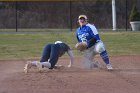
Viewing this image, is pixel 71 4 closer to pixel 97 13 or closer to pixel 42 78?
pixel 97 13

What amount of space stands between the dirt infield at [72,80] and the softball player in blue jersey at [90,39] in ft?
1.41

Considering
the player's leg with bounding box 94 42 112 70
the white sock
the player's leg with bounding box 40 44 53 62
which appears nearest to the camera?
the white sock

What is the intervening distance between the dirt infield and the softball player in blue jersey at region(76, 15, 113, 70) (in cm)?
43

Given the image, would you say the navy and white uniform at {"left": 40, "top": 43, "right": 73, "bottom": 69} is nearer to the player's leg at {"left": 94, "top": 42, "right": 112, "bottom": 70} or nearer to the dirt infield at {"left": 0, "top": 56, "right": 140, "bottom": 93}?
the dirt infield at {"left": 0, "top": 56, "right": 140, "bottom": 93}

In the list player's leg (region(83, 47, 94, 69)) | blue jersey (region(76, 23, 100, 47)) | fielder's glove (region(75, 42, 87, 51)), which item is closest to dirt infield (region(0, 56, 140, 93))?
player's leg (region(83, 47, 94, 69))

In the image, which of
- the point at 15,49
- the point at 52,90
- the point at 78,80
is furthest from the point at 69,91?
the point at 15,49

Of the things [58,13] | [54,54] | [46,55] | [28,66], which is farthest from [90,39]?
[58,13]

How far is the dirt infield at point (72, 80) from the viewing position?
10.6m

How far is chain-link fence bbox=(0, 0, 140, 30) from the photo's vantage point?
4297 cm

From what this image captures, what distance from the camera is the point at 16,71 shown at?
45.3ft

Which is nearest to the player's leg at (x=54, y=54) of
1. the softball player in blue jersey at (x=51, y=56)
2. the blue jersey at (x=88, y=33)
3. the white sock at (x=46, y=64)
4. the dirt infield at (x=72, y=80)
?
the softball player in blue jersey at (x=51, y=56)

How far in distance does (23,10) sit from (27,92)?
114 feet

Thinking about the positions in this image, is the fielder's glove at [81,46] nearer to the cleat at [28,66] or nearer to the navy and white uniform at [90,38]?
the navy and white uniform at [90,38]

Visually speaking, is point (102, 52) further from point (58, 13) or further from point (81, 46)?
point (58, 13)
